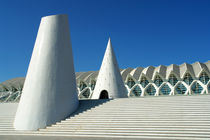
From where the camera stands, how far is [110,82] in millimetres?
14484

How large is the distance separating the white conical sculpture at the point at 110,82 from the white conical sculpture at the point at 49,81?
15.0ft

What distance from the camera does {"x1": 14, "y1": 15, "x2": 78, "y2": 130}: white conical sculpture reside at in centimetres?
853

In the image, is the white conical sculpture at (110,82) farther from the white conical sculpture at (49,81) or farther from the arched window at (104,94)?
the white conical sculpture at (49,81)

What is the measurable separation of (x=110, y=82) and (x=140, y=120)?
7025 millimetres

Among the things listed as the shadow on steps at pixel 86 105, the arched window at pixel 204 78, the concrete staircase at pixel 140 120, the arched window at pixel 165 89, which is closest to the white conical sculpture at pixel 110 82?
the shadow on steps at pixel 86 105

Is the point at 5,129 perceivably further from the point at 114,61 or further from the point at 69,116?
the point at 114,61

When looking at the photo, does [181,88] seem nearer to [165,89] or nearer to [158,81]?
[165,89]

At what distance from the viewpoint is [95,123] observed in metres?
7.94

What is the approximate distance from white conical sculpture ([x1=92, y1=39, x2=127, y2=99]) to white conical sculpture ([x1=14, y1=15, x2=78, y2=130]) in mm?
4577

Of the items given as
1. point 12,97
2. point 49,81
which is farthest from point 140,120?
point 12,97

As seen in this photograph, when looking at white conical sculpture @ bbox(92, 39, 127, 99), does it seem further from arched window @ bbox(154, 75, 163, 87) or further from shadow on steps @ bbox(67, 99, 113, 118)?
arched window @ bbox(154, 75, 163, 87)

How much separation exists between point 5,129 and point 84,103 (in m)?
4.42

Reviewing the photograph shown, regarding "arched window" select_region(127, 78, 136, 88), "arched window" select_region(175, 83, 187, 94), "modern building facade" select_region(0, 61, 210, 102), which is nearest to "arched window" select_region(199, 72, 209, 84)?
"modern building facade" select_region(0, 61, 210, 102)

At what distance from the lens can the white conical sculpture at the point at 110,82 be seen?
14211 millimetres
